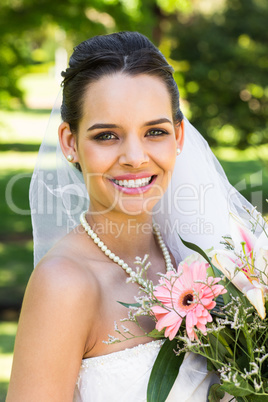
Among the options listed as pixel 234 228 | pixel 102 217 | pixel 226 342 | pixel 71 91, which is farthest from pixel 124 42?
pixel 226 342

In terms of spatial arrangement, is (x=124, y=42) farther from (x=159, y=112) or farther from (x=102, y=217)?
(x=102, y=217)

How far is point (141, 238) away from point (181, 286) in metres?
0.77

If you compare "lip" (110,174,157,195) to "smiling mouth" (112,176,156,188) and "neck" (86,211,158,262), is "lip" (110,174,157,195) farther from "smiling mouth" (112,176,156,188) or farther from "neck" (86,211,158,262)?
"neck" (86,211,158,262)

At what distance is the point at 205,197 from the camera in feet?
9.79

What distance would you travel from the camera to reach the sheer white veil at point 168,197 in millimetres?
2953

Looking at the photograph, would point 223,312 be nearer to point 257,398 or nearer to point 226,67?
point 257,398

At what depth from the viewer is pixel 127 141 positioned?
230 centimetres

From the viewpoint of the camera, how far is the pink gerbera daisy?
1.83 meters

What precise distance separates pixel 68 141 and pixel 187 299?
98 centimetres

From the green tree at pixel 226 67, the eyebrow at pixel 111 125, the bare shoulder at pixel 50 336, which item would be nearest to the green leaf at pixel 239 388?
the bare shoulder at pixel 50 336

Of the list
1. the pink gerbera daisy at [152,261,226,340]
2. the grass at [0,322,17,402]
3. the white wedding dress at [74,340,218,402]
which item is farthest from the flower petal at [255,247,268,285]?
the grass at [0,322,17,402]

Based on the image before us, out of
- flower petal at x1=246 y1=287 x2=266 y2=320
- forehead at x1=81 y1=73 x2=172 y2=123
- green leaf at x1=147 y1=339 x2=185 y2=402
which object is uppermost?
forehead at x1=81 y1=73 x2=172 y2=123

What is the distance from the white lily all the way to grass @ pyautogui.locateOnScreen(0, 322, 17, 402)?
3.84m

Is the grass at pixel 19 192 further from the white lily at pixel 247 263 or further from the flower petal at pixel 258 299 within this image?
the flower petal at pixel 258 299
